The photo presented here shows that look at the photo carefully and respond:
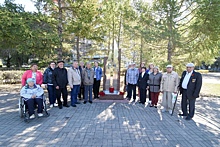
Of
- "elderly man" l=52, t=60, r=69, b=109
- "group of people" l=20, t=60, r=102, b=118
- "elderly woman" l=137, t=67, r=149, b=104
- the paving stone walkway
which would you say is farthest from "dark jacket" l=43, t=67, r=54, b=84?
"elderly woman" l=137, t=67, r=149, b=104

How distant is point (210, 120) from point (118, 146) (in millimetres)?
3558

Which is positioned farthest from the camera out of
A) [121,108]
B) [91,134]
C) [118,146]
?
[121,108]

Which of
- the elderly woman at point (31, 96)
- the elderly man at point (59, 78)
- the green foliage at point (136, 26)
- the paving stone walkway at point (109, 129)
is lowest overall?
the paving stone walkway at point (109, 129)

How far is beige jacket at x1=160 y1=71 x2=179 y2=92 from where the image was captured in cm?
551

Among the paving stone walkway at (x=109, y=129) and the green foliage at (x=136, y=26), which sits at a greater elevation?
the green foliage at (x=136, y=26)

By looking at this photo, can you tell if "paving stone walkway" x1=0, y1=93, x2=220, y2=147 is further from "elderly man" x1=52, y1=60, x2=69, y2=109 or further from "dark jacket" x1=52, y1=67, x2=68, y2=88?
"dark jacket" x1=52, y1=67, x2=68, y2=88

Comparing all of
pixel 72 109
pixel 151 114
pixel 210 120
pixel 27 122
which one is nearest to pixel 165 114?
pixel 151 114

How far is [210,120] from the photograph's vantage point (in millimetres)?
5137

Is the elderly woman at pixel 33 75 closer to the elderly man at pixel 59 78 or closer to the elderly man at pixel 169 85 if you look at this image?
the elderly man at pixel 59 78

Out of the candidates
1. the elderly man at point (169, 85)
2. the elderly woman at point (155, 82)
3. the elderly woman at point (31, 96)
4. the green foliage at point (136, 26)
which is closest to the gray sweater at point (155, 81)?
the elderly woman at point (155, 82)

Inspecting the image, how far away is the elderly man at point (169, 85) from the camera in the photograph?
5.52m

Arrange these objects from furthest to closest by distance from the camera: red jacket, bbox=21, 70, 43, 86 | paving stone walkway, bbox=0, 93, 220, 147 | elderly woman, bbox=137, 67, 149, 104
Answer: elderly woman, bbox=137, 67, 149, 104, red jacket, bbox=21, 70, 43, 86, paving stone walkway, bbox=0, 93, 220, 147

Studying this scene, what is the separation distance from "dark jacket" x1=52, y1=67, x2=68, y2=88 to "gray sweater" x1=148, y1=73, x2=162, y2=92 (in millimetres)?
3183

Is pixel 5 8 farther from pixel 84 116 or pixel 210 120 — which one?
pixel 210 120
